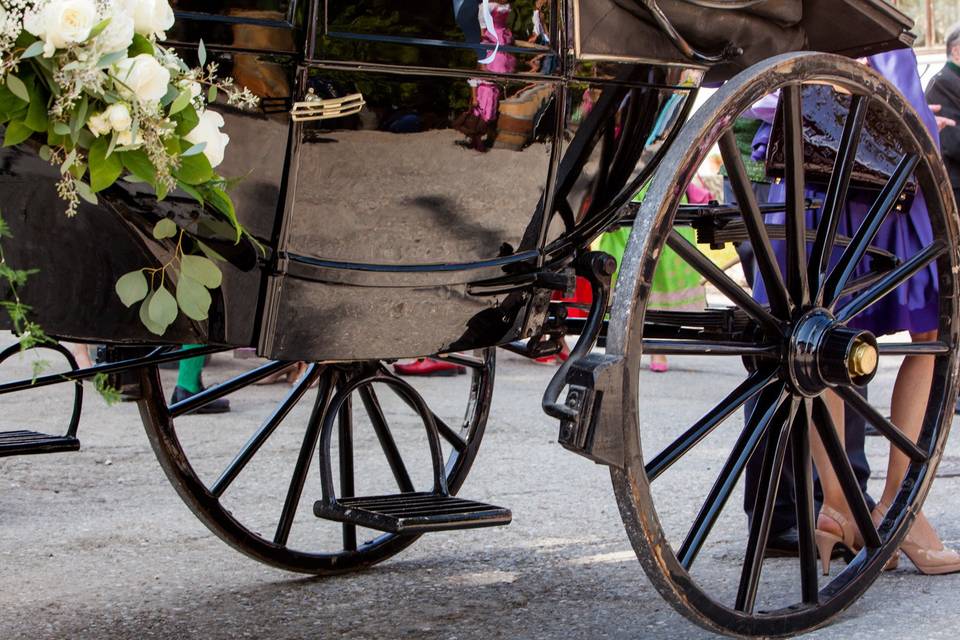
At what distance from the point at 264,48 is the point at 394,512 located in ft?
2.87

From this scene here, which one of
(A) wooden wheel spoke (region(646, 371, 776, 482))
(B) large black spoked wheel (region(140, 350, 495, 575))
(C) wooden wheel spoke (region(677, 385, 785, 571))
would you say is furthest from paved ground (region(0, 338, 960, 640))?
(A) wooden wheel spoke (region(646, 371, 776, 482))

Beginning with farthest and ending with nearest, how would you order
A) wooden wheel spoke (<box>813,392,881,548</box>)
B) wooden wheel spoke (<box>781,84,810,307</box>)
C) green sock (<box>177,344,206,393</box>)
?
green sock (<box>177,344,206,393</box>) → wooden wheel spoke (<box>813,392,881,548</box>) → wooden wheel spoke (<box>781,84,810,307</box>)

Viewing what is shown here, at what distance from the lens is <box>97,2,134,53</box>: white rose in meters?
1.67

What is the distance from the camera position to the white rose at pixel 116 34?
167 centimetres

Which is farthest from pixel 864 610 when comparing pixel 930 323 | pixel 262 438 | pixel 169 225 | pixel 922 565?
pixel 169 225

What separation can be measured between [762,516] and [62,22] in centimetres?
147

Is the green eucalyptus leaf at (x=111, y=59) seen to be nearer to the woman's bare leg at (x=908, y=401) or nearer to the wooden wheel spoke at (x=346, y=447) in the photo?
the wooden wheel spoke at (x=346, y=447)

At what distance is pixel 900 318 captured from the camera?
3131mm

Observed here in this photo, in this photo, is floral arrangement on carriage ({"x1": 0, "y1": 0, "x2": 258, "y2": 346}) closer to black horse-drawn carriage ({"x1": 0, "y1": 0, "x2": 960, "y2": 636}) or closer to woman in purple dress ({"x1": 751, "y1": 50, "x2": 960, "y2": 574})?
black horse-drawn carriage ({"x1": 0, "y1": 0, "x2": 960, "y2": 636})

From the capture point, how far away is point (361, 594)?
2.90 metres

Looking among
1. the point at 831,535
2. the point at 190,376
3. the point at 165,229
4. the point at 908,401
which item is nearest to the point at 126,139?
the point at 165,229

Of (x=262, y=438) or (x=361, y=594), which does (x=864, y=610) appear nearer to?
(x=361, y=594)

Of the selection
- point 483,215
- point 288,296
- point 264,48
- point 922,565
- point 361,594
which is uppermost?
point 264,48

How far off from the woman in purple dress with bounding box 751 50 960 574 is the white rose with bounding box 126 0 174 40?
1745mm
